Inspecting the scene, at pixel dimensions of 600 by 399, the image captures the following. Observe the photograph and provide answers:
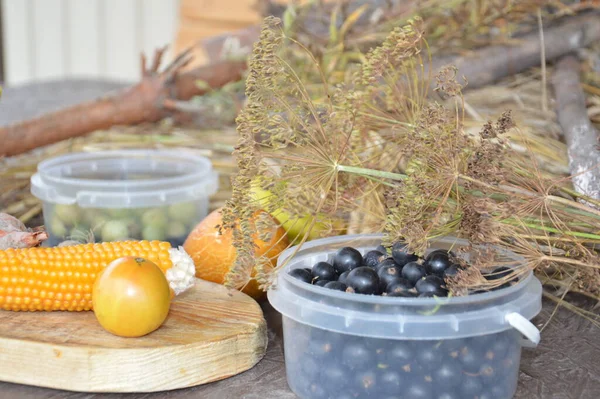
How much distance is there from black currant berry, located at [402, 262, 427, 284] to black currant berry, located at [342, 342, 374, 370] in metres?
0.10

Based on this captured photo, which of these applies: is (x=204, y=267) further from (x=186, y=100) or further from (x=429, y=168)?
(x=186, y=100)

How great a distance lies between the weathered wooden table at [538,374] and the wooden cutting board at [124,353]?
0.01m

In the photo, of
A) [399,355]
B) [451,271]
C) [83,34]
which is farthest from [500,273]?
[83,34]

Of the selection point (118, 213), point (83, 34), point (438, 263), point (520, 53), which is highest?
point (520, 53)

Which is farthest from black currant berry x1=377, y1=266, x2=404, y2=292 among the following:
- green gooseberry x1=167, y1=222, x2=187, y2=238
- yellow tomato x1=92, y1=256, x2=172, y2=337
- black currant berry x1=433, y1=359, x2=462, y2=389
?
green gooseberry x1=167, y1=222, x2=187, y2=238

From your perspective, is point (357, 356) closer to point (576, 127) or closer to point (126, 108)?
point (576, 127)

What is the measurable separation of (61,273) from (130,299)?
0.48 ft

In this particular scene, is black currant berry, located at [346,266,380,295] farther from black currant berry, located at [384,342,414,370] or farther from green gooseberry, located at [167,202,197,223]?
green gooseberry, located at [167,202,197,223]

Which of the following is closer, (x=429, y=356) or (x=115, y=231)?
(x=429, y=356)

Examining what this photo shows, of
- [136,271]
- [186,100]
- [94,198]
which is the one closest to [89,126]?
[186,100]

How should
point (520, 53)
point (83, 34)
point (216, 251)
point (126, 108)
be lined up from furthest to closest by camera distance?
point (83, 34) < point (126, 108) < point (520, 53) < point (216, 251)

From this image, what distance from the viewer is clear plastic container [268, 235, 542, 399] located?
0.76 meters

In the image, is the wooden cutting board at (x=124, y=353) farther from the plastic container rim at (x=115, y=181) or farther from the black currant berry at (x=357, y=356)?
the plastic container rim at (x=115, y=181)

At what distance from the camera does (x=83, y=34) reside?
4.36m
